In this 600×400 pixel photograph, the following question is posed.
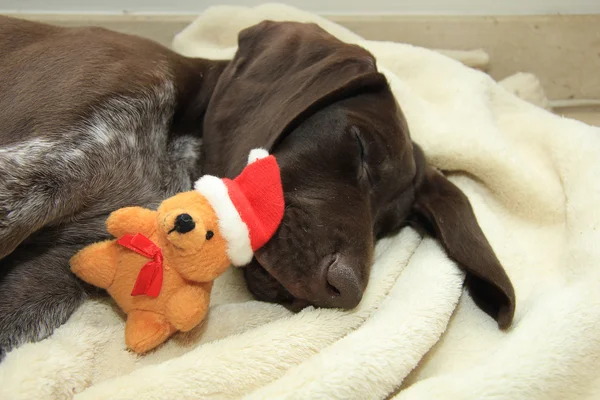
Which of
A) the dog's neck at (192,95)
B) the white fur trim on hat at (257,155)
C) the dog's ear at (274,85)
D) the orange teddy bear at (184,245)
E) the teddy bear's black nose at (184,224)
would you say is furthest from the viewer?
the dog's neck at (192,95)

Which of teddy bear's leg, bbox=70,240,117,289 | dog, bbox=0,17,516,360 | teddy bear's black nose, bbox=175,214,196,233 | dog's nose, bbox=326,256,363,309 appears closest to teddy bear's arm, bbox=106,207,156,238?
teddy bear's leg, bbox=70,240,117,289

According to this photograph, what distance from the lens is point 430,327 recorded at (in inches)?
79.0

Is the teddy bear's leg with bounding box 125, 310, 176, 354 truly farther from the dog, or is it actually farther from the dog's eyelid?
the dog's eyelid

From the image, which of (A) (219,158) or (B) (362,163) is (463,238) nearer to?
(B) (362,163)

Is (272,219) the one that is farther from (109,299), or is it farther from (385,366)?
(109,299)

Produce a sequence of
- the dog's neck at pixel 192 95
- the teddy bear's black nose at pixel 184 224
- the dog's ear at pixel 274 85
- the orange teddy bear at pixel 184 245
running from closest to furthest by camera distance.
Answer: the teddy bear's black nose at pixel 184 224, the orange teddy bear at pixel 184 245, the dog's ear at pixel 274 85, the dog's neck at pixel 192 95

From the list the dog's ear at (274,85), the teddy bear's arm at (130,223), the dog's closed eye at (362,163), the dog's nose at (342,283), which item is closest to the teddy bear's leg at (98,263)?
the teddy bear's arm at (130,223)

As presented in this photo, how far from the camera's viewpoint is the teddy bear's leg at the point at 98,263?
1.93 meters

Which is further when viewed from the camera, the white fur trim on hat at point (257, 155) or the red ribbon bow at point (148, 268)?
the white fur trim on hat at point (257, 155)

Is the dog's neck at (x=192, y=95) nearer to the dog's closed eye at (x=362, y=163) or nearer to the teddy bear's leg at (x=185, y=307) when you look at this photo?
the dog's closed eye at (x=362, y=163)

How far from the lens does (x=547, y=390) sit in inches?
72.6

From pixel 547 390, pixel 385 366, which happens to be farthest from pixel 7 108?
pixel 547 390

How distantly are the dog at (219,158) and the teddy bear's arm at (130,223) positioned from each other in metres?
0.34

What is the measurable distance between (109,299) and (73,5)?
2216 mm
